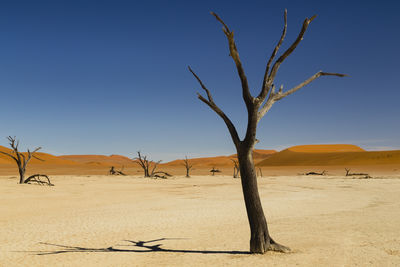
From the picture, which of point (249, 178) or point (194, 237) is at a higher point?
point (249, 178)

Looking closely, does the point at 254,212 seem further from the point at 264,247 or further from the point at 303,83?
the point at 303,83

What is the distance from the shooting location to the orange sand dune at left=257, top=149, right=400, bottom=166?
70125 millimetres

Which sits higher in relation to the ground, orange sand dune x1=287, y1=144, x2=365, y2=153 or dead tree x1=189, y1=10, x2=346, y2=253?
orange sand dune x1=287, y1=144, x2=365, y2=153

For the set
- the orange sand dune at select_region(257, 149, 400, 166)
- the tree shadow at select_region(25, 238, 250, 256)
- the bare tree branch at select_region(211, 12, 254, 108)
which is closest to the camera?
the bare tree branch at select_region(211, 12, 254, 108)

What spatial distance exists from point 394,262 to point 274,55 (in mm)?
4111

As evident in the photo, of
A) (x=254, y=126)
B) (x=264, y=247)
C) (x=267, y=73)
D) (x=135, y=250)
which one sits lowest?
(x=135, y=250)

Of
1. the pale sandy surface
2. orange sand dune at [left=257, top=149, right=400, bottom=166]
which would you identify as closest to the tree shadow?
the pale sandy surface

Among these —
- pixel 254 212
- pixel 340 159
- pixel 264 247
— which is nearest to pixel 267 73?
pixel 254 212

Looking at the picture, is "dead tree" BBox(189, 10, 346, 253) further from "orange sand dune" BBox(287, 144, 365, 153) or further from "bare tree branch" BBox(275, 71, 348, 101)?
"orange sand dune" BBox(287, 144, 365, 153)

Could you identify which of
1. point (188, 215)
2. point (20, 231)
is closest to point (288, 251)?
point (188, 215)

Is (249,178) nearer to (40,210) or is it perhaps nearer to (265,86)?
(265,86)

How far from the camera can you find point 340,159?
3029 inches

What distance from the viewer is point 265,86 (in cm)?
640

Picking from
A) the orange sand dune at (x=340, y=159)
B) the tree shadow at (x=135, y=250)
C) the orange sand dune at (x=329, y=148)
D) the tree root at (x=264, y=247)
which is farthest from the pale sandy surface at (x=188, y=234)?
the orange sand dune at (x=329, y=148)
